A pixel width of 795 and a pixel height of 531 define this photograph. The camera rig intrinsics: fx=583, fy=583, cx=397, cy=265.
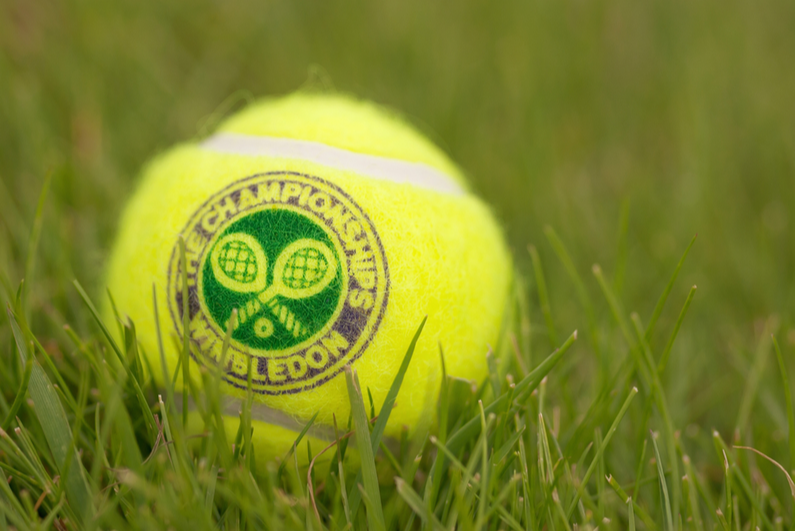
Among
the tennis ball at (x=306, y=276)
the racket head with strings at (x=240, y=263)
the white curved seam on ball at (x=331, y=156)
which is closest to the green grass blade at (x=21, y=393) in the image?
the tennis ball at (x=306, y=276)

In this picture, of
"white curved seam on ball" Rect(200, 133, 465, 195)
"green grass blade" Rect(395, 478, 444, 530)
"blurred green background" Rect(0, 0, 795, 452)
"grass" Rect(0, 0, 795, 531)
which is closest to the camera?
"green grass blade" Rect(395, 478, 444, 530)

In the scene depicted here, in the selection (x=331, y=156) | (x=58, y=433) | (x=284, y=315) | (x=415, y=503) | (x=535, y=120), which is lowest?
(x=415, y=503)

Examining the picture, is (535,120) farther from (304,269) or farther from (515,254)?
(304,269)

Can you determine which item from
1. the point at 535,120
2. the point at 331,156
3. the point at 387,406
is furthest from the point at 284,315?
the point at 535,120

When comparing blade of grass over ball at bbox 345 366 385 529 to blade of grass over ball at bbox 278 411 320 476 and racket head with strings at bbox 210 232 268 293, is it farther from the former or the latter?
racket head with strings at bbox 210 232 268 293

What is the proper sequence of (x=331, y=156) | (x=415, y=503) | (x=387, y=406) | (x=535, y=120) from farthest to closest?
1. (x=535, y=120)
2. (x=331, y=156)
3. (x=387, y=406)
4. (x=415, y=503)

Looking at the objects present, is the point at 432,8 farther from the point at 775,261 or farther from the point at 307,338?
the point at 307,338

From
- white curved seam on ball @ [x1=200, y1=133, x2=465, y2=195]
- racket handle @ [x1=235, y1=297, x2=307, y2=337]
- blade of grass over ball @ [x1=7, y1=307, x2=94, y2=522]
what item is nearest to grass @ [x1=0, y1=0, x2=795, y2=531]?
blade of grass over ball @ [x1=7, y1=307, x2=94, y2=522]

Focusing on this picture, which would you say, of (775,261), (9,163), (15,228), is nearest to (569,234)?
(775,261)
